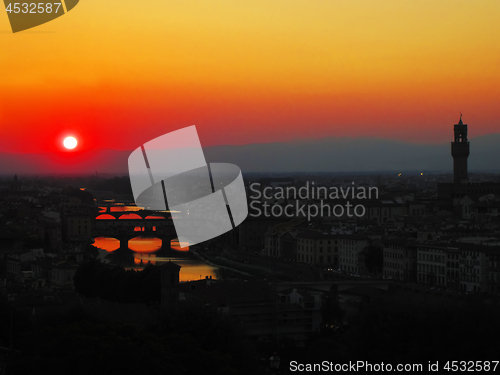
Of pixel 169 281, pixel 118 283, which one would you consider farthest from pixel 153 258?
pixel 169 281

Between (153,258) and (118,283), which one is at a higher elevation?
(118,283)

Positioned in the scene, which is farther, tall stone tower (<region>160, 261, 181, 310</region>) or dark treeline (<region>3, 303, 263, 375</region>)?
tall stone tower (<region>160, 261, 181, 310</region>)

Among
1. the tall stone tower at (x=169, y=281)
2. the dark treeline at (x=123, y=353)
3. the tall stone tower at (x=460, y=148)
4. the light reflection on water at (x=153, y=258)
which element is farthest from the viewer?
the tall stone tower at (x=460, y=148)

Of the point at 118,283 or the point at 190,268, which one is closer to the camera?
the point at 118,283

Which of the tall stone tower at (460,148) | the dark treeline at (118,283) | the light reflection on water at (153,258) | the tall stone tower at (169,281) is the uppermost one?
the tall stone tower at (460,148)

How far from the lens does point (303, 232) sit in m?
22.3

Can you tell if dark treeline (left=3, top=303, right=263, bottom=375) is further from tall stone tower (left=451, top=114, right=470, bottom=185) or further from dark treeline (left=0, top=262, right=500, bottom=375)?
tall stone tower (left=451, top=114, right=470, bottom=185)

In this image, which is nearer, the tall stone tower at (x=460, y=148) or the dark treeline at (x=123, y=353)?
the dark treeline at (x=123, y=353)

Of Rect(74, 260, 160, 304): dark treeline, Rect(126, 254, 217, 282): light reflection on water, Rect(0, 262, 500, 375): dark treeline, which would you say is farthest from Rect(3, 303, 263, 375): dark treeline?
Rect(126, 254, 217, 282): light reflection on water

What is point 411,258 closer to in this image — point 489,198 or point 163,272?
point 163,272

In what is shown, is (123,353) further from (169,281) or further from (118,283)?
(118,283)

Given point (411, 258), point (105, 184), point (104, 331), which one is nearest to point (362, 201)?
point (411, 258)

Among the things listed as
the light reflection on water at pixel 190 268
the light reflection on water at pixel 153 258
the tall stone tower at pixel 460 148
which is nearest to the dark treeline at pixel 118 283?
the light reflection on water at pixel 153 258

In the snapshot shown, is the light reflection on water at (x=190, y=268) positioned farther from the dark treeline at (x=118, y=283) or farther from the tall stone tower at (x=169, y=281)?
the tall stone tower at (x=169, y=281)
